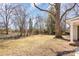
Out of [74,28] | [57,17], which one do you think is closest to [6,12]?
[57,17]

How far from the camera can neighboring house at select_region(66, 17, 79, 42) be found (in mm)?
4434

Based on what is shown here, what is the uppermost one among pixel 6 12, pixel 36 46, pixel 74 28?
pixel 6 12

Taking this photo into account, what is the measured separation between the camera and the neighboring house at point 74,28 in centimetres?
443

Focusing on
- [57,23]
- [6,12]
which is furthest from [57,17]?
[6,12]

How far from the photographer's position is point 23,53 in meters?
4.43

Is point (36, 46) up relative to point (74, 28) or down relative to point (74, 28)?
down

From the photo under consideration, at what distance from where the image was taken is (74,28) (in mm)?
4457

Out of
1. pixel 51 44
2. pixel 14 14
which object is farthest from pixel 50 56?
pixel 14 14

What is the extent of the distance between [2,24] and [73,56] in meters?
1.37

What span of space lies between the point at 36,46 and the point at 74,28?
0.75 metres

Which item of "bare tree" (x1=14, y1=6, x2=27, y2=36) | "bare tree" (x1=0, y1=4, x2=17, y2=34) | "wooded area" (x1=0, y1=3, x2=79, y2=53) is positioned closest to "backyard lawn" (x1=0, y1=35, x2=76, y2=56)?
"wooded area" (x1=0, y1=3, x2=79, y2=53)

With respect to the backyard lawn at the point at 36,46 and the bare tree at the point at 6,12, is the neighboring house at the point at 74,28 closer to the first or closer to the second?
the backyard lawn at the point at 36,46

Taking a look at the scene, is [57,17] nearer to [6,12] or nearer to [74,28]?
[74,28]

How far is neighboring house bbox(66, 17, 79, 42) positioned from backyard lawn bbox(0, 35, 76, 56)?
16 centimetres
